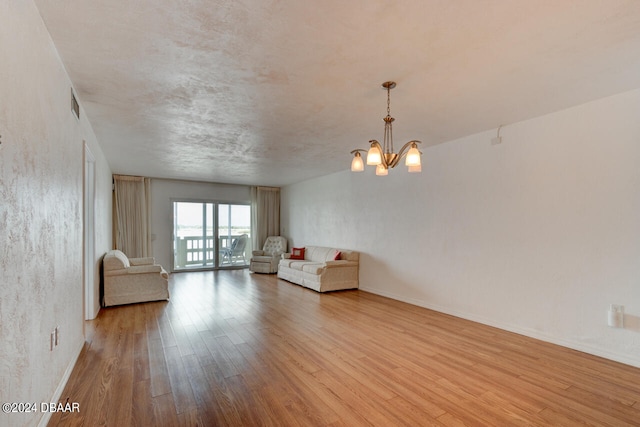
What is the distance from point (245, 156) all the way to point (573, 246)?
4.85 metres

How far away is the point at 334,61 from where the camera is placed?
2.42m

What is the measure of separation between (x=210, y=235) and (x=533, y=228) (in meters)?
7.80

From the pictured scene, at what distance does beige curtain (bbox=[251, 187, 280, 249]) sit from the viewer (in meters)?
9.32

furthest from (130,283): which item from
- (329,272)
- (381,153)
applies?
(381,153)

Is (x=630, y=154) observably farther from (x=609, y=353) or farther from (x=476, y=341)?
(x=476, y=341)

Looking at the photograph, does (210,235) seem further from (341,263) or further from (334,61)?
(334,61)

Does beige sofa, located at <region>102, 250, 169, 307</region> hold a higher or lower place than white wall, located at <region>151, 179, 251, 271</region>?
lower

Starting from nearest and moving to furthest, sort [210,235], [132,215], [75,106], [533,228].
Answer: [75,106], [533,228], [132,215], [210,235]

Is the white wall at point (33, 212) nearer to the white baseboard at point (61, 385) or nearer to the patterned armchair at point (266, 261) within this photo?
the white baseboard at point (61, 385)

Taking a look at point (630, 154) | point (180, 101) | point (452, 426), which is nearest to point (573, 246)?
point (630, 154)

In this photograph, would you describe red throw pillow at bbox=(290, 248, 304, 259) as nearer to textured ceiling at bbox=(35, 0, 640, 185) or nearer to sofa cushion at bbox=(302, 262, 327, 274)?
sofa cushion at bbox=(302, 262, 327, 274)

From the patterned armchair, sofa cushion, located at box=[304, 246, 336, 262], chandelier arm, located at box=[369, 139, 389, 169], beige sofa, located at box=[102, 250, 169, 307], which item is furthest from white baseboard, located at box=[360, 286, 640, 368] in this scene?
beige sofa, located at box=[102, 250, 169, 307]

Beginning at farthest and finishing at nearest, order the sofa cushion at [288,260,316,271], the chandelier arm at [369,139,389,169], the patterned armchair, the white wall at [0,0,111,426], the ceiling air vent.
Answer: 1. the patterned armchair
2. the sofa cushion at [288,260,316,271]
3. the chandelier arm at [369,139,389,169]
4. the ceiling air vent
5. the white wall at [0,0,111,426]

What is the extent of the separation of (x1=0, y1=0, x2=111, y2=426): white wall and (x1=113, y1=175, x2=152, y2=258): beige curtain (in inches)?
214
